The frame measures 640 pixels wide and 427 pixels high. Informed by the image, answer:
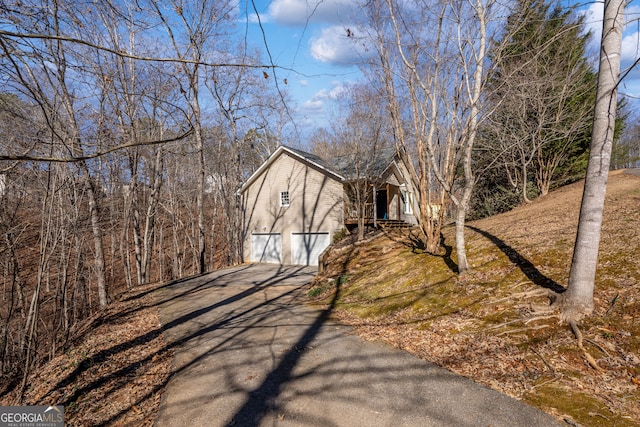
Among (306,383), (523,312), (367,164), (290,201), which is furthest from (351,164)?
(306,383)

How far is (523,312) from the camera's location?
4.95 m

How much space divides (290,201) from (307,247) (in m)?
2.87

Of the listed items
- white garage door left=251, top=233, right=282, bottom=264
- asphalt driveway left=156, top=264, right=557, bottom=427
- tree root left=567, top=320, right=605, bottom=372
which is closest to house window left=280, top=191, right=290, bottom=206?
white garage door left=251, top=233, right=282, bottom=264

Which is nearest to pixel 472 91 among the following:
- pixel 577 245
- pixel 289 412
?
pixel 577 245

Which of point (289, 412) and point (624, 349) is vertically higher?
point (624, 349)

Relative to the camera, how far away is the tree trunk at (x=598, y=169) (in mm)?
4234

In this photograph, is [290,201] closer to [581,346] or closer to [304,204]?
[304,204]

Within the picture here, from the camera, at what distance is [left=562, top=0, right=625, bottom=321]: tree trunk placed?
13.9 feet

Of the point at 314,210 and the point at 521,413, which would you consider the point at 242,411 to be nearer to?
the point at 521,413

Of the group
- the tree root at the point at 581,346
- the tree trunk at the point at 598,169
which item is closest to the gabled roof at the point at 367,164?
the tree trunk at the point at 598,169

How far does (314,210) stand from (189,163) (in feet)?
39.3

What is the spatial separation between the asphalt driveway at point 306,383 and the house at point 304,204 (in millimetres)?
9500

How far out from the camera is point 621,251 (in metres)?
5.48

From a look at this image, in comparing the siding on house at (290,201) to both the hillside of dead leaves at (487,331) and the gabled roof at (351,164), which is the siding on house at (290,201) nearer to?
the gabled roof at (351,164)
